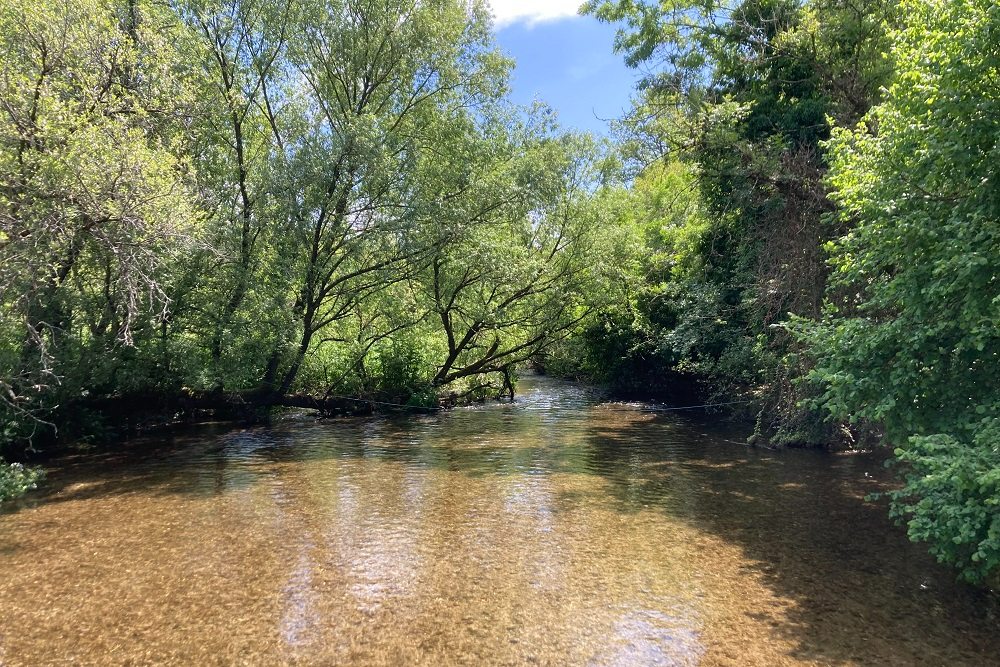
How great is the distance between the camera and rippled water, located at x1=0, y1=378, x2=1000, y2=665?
5.63 meters

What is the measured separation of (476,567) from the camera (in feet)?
24.6

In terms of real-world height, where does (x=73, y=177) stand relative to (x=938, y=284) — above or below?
above

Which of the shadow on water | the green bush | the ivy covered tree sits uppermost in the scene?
the ivy covered tree

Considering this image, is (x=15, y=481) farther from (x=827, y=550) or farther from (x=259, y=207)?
(x=827, y=550)

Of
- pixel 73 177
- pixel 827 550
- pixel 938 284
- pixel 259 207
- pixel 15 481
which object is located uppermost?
pixel 259 207

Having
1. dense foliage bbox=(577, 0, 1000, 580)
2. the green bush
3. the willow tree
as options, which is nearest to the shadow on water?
dense foliage bbox=(577, 0, 1000, 580)

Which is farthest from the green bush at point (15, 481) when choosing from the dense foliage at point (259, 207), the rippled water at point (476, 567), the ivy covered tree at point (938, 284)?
the ivy covered tree at point (938, 284)

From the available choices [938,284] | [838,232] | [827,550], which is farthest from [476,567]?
[838,232]

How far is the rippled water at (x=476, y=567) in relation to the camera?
5.63 m

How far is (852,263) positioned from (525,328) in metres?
16.8

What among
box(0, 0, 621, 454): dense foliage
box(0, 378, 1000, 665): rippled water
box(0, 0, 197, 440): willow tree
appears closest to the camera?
box(0, 378, 1000, 665): rippled water

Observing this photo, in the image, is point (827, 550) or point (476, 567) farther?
point (827, 550)

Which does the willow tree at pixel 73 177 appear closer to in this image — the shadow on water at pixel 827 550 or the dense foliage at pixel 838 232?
the shadow on water at pixel 827 550

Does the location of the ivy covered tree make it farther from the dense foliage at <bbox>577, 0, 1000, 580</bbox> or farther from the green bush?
the green bush
